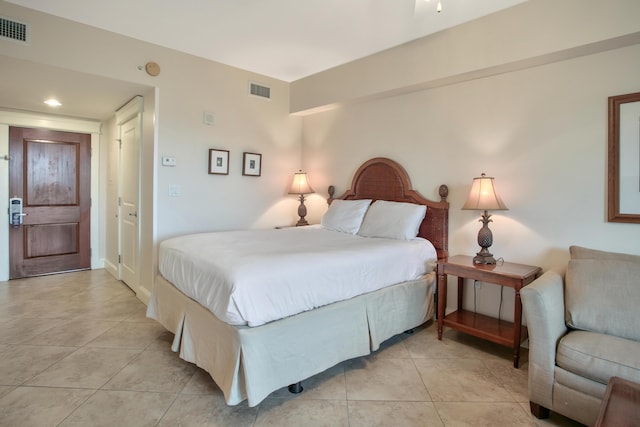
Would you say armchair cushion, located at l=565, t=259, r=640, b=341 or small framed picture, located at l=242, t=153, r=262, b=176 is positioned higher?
small framed picture, located at l=242, t=153, r=262, b=176

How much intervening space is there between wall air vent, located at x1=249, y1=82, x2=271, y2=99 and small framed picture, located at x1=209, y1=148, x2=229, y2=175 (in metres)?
0.84

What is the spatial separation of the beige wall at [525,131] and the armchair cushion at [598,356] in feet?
2.98

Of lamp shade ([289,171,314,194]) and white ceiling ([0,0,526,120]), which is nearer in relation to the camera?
white ceiling ([0,0,526,120])

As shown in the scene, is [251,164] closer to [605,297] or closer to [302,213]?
[302,213]

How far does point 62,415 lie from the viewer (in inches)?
72.4

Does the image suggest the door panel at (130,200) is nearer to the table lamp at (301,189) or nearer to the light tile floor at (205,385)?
the light tile floor at (205,385)

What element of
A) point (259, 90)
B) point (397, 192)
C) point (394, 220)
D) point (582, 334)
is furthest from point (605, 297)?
point (259, 90)

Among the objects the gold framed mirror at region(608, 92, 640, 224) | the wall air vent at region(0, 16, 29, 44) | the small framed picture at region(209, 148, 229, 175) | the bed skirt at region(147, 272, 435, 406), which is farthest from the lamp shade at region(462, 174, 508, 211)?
the wall air vent at region(0, 16, 29, 44)

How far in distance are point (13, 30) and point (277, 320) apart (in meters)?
3.05

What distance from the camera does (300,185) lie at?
4.32m

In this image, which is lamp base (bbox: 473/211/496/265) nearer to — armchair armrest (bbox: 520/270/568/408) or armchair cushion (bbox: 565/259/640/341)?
armchair cushion (bbox: 565/259/640/341)

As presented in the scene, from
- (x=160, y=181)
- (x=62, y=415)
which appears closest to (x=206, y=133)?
(x=160, y=181)

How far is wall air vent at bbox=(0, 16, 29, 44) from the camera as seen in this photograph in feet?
8.51

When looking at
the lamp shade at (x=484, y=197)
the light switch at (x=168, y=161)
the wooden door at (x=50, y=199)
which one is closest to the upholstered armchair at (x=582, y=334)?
the lamp shade at (x=484, y=197)
